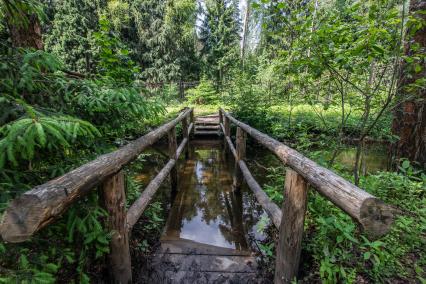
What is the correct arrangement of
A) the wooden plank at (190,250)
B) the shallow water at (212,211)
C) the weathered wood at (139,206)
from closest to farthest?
the weathered wood at (139,206)
the wooden plank at (190,250)
the shallow water at (212,211)

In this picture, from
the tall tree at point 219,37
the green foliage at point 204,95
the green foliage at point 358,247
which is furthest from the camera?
the tall tree at point 219,37

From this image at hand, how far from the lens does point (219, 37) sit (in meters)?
19.4

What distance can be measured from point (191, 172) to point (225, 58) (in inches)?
622

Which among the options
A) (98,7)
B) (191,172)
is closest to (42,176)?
(191,172)

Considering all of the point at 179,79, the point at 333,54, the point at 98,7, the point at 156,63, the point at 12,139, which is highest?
the point at 98,7

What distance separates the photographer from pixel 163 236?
112 inches

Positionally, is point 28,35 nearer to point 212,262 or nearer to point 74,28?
point 212,262

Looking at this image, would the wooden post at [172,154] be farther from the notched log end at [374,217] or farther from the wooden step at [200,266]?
the notched log end at [374,217]

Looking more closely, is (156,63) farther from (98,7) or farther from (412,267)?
(412,267)

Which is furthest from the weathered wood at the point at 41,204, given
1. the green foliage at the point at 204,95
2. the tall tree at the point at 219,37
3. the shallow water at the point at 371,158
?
the tall tree at the point at 219,37

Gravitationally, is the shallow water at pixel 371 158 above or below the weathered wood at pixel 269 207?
below

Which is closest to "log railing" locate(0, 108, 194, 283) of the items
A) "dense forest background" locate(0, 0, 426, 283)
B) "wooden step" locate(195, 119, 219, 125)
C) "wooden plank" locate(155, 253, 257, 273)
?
"dense forest background" locate(0, 0, 426, 283)

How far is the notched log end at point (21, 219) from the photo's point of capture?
802 millimetres

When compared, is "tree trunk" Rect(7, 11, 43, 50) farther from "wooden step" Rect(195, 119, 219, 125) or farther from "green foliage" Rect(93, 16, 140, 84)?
"wooden step" Rect(195, 119, 219, 125)
